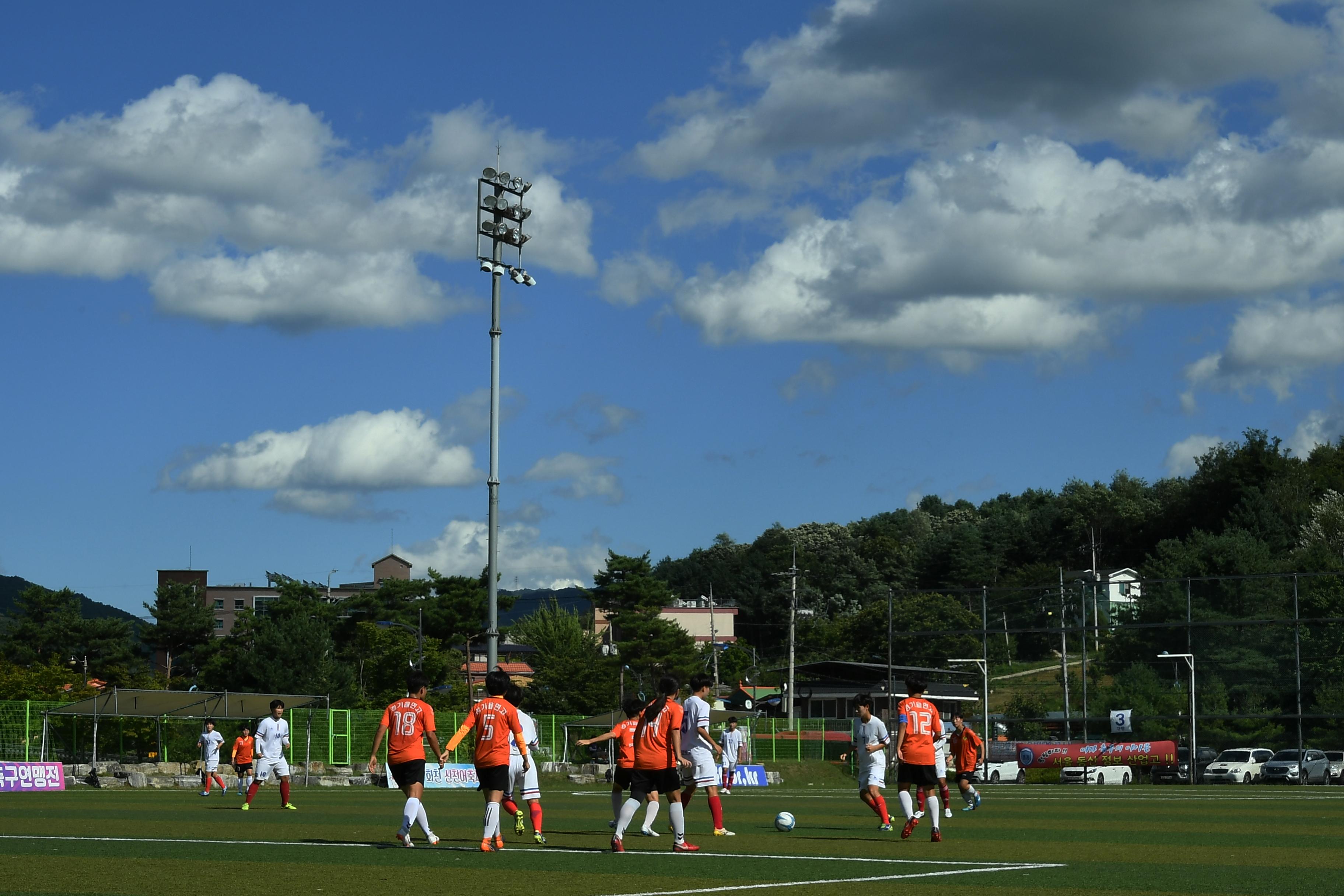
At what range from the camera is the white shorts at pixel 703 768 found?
17.6m

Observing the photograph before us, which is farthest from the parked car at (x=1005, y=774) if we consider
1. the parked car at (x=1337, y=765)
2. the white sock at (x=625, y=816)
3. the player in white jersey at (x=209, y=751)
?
the white sock at (x=625, y=816)

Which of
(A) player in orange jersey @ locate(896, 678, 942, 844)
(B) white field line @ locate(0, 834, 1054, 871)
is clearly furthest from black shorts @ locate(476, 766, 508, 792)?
(A) player in orange jersey @ locate(896, 678, 942, 844)

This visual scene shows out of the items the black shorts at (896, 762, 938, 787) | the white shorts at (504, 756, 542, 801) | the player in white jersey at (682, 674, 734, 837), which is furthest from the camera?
the player in white jersey at (682, 674, 734, 837)

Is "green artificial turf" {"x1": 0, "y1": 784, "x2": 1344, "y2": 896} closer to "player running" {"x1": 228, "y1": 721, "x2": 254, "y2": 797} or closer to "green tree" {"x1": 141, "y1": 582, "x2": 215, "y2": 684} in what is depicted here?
"player running" {"x1": 228, "y1": 721, "x2": 254, "y2": 797}

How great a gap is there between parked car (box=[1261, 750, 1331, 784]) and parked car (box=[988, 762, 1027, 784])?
23.4 ft

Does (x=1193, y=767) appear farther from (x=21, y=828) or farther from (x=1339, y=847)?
(x=21, y=828)

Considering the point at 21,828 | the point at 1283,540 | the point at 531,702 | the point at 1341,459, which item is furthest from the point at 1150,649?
the point at 1341,459

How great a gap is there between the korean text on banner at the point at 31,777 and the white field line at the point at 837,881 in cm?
2631

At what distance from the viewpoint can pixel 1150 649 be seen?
47.8m

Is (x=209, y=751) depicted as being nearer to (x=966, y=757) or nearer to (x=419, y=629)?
(x=966, y=757)

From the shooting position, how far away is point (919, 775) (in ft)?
52.6

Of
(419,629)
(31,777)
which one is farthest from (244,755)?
(419,629)

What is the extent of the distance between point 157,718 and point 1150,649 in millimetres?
31527

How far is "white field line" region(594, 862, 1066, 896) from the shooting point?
407 inches
